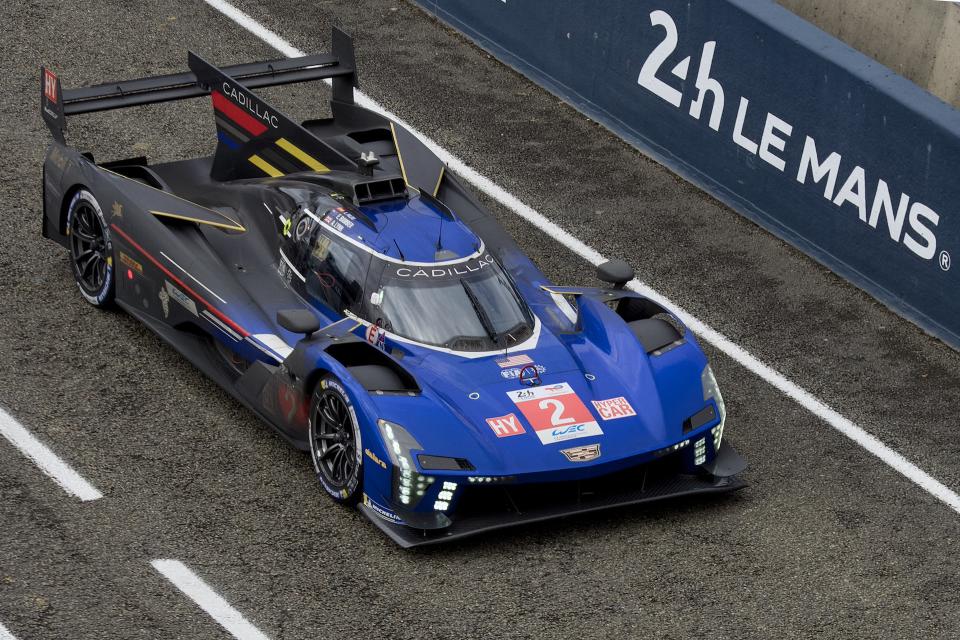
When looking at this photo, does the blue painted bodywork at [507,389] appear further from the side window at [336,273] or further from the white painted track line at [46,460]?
the white painted track line at [46,460]

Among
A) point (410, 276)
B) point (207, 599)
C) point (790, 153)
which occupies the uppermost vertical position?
point (410, 276)

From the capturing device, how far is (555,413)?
10578 millimetres

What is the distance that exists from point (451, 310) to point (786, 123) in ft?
15.0

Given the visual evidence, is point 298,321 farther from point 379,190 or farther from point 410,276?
point 379,190

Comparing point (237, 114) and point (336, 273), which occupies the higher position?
point (237, 114)

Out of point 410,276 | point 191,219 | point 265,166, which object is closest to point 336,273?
point 410,276

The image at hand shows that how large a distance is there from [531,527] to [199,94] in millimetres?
4822

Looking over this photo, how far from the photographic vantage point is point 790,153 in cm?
1451

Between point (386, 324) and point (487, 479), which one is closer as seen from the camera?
point (487, 479)

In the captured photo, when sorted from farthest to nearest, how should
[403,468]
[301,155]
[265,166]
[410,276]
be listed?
[265,166]
[301,155]
[410,276]
[403,468]

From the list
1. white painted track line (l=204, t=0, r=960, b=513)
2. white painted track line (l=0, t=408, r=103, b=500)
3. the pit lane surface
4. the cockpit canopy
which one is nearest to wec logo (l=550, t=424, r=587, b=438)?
the pit lane surface

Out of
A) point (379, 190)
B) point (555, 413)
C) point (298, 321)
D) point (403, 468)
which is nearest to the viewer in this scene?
point (403, 468)

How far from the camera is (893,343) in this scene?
13.6 m

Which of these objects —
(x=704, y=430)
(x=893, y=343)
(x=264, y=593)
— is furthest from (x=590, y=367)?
(x=893, y=343)
